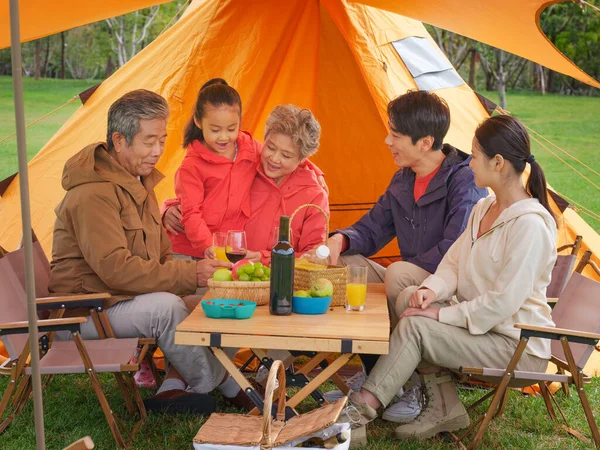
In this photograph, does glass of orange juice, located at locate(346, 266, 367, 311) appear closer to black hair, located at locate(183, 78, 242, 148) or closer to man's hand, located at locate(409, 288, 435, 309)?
man's hand, located at locate(409, 288, 435, 309)

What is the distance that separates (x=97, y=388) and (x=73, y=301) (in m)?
0.42

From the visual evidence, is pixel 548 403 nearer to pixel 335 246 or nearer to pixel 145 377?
pixel 335 246

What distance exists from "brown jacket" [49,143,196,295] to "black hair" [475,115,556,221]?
4.36 feet

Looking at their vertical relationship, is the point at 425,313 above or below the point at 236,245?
below

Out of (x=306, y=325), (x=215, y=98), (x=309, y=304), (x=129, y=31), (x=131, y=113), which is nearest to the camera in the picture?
(x=306, y=325)

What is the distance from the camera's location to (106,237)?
139 inches

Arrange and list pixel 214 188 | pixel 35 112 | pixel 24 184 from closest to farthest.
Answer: pixel 24 184, pixel 214 188, pixel 35 112

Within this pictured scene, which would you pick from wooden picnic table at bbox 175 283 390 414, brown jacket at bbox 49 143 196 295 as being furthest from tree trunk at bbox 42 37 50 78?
wooden picnic table at bbox 175 283 390 414

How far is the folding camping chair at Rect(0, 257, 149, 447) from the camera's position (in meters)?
3.28

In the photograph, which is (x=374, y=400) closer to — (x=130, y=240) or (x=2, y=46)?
(x=130, y=240)

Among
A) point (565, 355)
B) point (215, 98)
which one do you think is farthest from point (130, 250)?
point (565, 355)

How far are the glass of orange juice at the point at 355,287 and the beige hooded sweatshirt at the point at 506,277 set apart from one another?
1.17 feet

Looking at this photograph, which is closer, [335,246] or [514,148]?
[514,148]

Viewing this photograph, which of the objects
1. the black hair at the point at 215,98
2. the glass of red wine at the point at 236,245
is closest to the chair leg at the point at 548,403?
the glass of red wine at the point at 236,245
